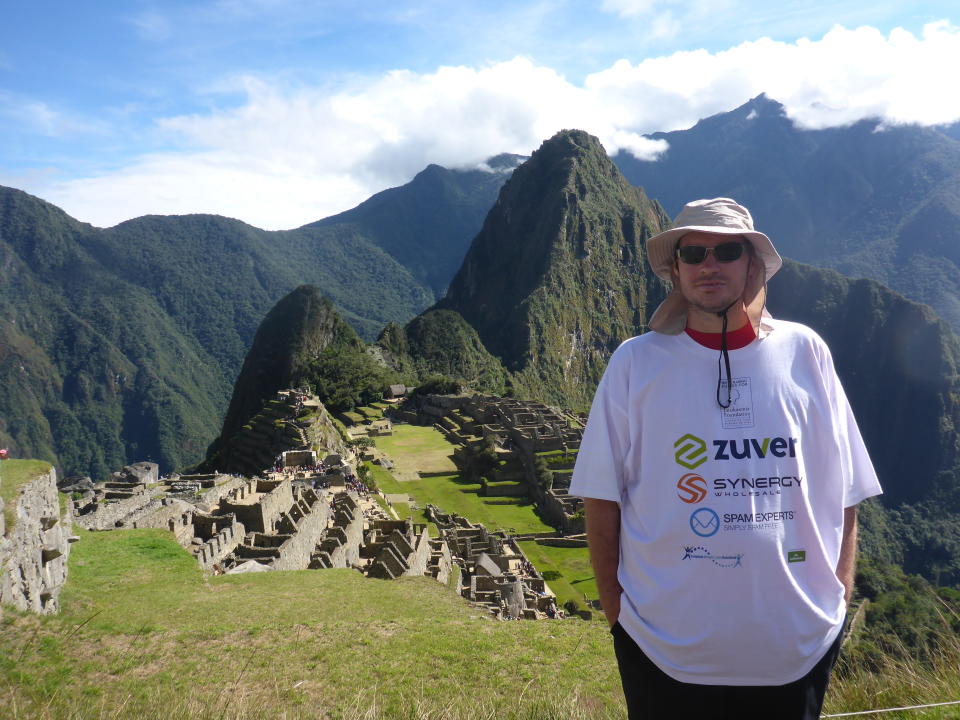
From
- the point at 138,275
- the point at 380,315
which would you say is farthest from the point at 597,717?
the point at 380,315

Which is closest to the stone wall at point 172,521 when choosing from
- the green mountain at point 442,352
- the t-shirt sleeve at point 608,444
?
the t-shirt sleeve at point 608,444

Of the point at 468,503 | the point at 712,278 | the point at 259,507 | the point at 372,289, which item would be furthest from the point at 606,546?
the point at 372,289

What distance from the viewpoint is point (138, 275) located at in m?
130

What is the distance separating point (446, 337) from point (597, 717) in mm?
91954

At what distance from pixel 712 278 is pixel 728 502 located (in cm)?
81

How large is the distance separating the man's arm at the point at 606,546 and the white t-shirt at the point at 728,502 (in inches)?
2.4

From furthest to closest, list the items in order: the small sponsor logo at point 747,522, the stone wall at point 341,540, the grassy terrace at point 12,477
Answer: the stone wall at point 341,540
the grassy terrace at point 12,477
the small sponsor logo at point 747,522

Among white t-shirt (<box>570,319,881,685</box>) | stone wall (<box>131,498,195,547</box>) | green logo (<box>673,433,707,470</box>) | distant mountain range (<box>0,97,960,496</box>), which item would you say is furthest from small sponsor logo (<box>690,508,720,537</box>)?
distant mountain range (<box>0,97,960,496</box>)

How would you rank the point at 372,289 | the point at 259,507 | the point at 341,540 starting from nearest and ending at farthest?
the point at 341,540
the point at 259,507
the point at 372,289

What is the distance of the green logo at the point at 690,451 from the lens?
2.21 m

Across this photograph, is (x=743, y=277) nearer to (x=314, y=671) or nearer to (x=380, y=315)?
(x=314, y=671)

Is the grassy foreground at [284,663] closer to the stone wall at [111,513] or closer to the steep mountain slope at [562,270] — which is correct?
the stone wall at [111,513]

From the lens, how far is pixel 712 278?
245 centimetres

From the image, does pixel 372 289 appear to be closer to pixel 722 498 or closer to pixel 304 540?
pixel 304 540
